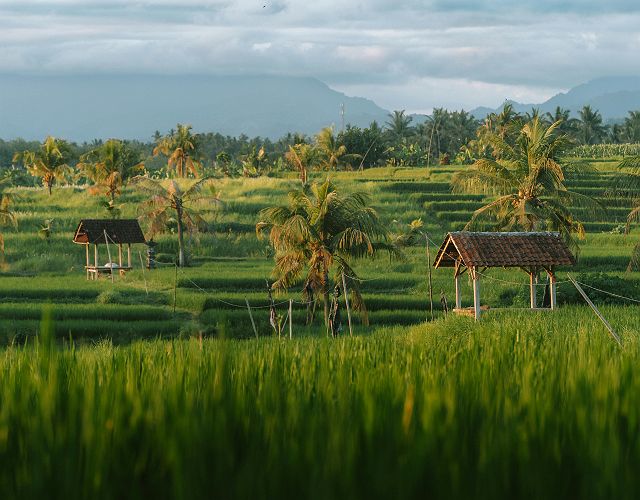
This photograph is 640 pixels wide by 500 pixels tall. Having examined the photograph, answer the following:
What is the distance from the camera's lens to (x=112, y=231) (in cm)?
3431

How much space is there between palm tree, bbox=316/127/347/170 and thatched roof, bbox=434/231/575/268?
3651cm

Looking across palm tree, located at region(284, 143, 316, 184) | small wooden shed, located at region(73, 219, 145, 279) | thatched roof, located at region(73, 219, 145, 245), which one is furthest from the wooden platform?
palm tree, located at region(284, 143, 316, 184)

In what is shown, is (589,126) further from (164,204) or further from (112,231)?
(112,231)

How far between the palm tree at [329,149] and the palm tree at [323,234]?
35.7m

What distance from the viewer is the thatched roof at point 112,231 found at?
34.1 meters

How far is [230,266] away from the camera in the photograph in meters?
34.7

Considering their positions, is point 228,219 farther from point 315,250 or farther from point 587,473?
point 587,473

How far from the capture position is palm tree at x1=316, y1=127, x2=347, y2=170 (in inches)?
2391

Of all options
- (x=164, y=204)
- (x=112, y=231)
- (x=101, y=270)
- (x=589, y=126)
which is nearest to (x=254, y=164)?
(x=164, y=204)

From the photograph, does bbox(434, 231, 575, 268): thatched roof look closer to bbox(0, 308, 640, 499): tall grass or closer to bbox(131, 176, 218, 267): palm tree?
bbox(131, 176, 218, 267): palm tree

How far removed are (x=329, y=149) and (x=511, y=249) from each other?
39.3 metres

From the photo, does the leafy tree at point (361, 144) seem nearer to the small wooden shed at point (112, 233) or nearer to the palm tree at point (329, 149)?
the palm tree at point (329, 149)

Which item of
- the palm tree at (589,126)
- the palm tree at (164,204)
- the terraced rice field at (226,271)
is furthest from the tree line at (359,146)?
the palm tree at (164,204)

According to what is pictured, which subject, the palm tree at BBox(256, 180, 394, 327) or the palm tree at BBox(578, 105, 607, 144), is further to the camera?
the palm tree at BBox(578, 105, 607, 144)
